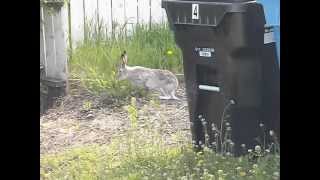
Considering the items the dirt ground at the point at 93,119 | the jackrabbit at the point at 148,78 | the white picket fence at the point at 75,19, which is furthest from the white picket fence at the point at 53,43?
the jackrabbit at the point at 148,78

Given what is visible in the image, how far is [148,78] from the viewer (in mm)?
4031

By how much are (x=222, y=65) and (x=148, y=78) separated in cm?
37

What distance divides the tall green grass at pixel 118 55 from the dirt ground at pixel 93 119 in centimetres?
8

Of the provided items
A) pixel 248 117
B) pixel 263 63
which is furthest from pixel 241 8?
pixel 248 117

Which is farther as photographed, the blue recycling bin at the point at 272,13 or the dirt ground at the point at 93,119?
the dirt ground at the point at 93,119

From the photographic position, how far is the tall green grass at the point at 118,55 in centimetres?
402

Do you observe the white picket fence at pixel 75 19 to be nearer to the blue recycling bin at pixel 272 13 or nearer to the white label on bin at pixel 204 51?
the white label on bin at pixel 204 51

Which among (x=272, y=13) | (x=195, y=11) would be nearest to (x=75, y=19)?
(x=195, y=11)

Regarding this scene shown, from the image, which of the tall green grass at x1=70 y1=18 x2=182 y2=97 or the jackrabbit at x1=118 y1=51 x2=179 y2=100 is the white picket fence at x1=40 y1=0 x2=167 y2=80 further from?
the jackrabbit at x1=118 y1=51 x2=179 y2=100

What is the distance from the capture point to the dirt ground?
4016mm

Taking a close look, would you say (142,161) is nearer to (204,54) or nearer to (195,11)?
(204,54)

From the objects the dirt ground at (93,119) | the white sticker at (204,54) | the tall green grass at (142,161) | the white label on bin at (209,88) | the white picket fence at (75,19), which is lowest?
the tall green grass at (142,161)

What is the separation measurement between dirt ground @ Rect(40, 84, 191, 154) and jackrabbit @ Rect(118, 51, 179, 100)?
65mm

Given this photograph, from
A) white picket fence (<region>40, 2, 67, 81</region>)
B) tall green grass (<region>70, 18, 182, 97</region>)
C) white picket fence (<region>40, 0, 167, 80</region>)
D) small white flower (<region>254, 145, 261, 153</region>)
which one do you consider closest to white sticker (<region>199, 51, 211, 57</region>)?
tall green grass (<region>70, 18, 182, 97</region>)
